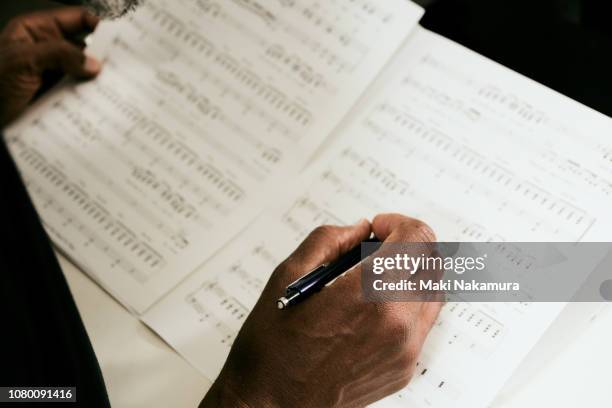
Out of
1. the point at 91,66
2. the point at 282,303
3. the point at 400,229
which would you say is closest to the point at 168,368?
the point at 282,303

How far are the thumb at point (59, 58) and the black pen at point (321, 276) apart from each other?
1.94 ft

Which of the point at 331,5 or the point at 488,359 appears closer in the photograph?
the point at 488,359

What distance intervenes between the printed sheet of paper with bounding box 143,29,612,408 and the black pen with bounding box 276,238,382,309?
0.12m

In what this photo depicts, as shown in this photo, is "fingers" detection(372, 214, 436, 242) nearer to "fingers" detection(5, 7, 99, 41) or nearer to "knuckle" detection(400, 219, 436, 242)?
"knuckle" detection(400, 219, 436, 242)

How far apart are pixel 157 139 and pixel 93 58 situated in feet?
0.66

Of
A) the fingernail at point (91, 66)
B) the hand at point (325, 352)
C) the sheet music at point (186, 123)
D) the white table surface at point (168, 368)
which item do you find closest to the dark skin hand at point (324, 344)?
the hand at point (325, 352)

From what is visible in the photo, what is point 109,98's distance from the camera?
107 centimetres

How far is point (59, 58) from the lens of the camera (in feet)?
3.48

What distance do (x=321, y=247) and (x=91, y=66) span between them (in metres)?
0.58

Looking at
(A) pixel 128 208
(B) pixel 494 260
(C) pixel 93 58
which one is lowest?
(A) pixel 128 208

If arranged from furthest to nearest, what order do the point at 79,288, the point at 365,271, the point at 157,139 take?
the point at 157,139 → the point at 79,288 → the point at 365,271

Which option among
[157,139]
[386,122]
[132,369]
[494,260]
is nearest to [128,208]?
[157,139]

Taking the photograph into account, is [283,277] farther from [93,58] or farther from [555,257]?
[93,58]

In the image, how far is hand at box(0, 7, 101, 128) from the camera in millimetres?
1048
